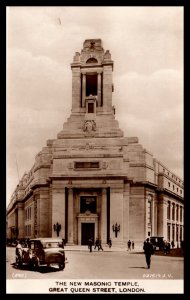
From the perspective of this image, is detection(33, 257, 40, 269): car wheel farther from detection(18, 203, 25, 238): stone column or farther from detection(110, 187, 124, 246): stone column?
detection(110, 187, 124, 246): stone column

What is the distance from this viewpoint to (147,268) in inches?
797

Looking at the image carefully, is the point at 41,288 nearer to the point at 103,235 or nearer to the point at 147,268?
the point at 147,268

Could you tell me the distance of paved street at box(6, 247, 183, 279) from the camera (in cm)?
1966

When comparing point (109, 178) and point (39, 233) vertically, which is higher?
point (109, 178)

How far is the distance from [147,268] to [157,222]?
6.48 metres

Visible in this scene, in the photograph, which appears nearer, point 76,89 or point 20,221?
point 20,221

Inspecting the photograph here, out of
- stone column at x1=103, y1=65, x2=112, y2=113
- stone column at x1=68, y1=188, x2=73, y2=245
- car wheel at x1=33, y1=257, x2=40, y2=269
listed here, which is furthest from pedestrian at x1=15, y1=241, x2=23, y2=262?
stone column at x1=103, y1=65, x2=112, y2=113

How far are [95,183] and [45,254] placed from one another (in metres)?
6.53

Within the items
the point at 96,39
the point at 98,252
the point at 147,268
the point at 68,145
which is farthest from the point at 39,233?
the point at 96,39

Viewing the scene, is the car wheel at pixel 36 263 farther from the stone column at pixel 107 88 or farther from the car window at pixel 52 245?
the stone column at pixel 107 88

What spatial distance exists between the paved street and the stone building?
3313 millimetres

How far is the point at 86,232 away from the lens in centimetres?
2636

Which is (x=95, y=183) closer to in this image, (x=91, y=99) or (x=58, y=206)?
(x=58, y=206)

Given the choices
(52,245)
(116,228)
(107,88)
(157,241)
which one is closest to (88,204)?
(116,228)
